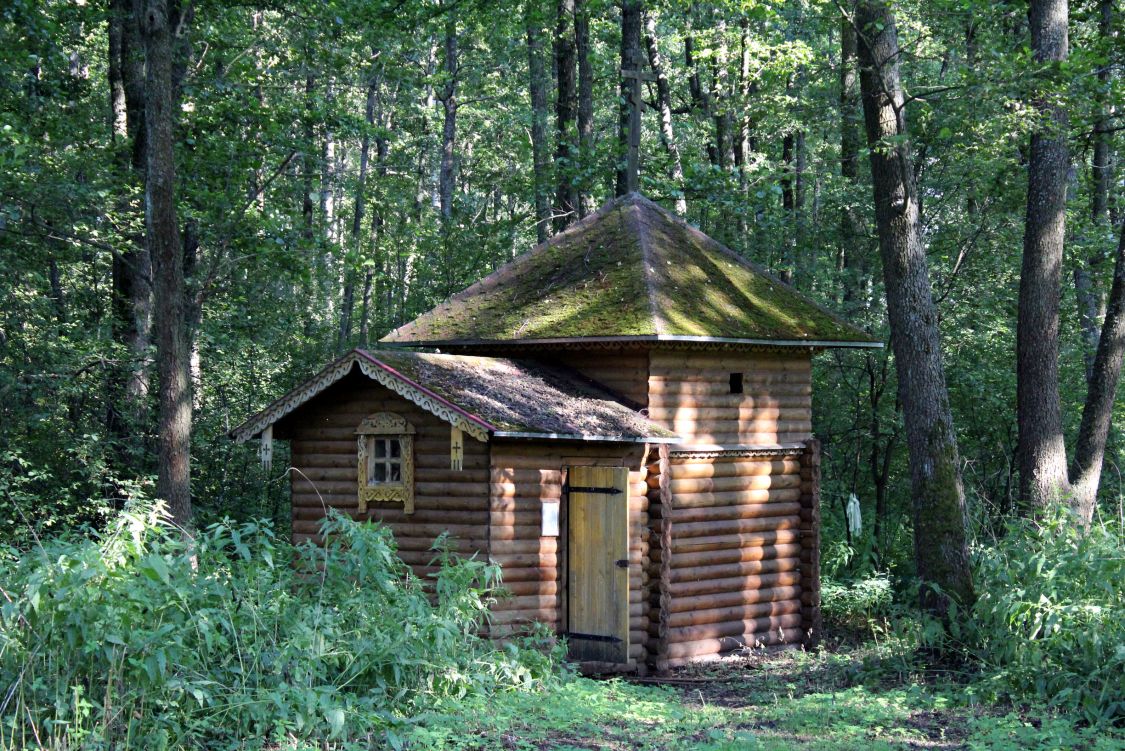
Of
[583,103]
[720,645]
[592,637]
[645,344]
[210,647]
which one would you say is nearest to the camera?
[210,647]

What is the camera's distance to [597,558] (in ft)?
39.8

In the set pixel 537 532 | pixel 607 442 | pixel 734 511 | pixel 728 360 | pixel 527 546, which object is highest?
pixel 728 360

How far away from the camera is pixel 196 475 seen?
1734 cm

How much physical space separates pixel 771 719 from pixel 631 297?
18.4ft

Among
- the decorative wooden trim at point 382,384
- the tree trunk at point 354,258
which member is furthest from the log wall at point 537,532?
the tree trunk at point 354,258

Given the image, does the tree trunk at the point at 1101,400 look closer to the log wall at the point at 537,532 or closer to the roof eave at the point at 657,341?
the roof eave at the point at 657,341

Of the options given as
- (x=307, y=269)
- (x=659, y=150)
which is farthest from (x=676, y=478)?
(x=659, y=150)

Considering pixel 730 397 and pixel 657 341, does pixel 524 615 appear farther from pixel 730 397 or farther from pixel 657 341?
pixel 730 397

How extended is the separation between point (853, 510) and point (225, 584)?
11.2m

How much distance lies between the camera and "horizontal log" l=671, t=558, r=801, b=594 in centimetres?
1281

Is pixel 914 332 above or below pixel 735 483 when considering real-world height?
above

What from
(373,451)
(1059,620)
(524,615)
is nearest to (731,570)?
(524,615)

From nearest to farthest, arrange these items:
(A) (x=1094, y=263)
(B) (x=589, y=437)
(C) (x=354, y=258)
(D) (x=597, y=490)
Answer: (B) (x=589, y=437) < (D) (x=597, y=490) < (C) (x=354, y=258) < (A) (x=1094, y=263)

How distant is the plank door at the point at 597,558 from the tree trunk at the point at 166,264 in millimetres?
4514
